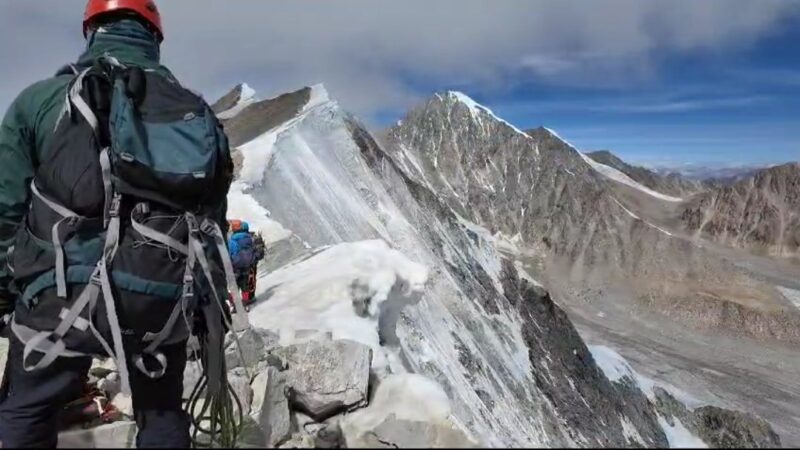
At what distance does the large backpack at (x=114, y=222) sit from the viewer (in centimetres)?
393

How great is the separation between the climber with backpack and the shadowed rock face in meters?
157

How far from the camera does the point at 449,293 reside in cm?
2097

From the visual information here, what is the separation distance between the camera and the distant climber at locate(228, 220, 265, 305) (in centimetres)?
884

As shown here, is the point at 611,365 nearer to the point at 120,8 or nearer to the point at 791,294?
the point at 120,8

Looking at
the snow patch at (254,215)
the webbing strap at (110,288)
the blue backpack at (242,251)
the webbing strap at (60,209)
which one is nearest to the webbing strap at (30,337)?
the webbing strap at (110,288)

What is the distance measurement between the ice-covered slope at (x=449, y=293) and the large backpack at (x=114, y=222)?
504cm

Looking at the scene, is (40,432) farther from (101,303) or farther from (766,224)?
(766,224)

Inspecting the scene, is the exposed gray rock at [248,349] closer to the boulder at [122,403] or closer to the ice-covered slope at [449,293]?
the boulder at [122,403]

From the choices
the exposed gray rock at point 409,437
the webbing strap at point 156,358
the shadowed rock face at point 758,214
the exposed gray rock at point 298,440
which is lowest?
the exposed gray rock at point 298,440

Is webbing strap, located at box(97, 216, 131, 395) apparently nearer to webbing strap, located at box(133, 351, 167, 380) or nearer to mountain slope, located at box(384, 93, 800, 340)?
webbing strap, located at box(133, 351, 167, 380)

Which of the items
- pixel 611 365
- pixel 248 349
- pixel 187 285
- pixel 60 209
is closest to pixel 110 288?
pixel 187 285

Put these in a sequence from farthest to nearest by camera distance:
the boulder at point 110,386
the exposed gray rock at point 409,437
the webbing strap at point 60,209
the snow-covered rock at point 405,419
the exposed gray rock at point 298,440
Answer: the boulder at point 110,386 → the exposed gray rock at point 298,440 → the webbing strap at point 60,209 → the snow-covered rock at point 405,419 → the exposed gray rock at point 409,437

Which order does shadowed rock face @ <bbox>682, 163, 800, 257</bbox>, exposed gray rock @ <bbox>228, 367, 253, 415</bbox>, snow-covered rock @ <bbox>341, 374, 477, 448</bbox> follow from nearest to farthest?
snow-covered rock @ <bbox>341, 374, 477, 448</bbox> → exposed gray rock @ <bbox>228, 367, 253, 415</bbox> → shadowed rock face @ <bbox>682, 163, 800, 257</bbox>

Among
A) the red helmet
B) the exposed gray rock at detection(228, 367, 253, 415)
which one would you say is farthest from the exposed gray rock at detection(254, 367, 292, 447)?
the red helmet
